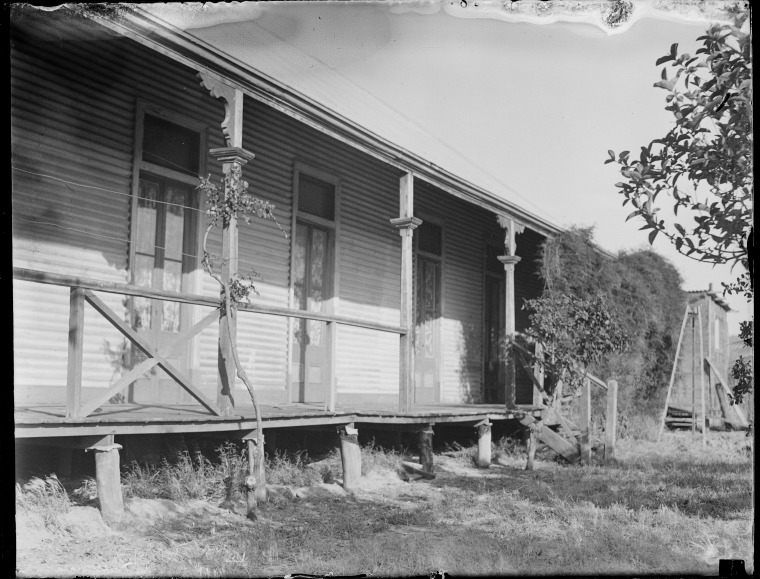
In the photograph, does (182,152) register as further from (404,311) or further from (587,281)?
(587,281)

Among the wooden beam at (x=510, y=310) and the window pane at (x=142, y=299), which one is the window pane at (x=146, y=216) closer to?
the window pane at (x=142, y=299)

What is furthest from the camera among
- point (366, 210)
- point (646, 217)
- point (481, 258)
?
point (481, 258)

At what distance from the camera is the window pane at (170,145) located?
9.08 metres

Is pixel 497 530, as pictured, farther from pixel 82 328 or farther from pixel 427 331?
pixel 427 331

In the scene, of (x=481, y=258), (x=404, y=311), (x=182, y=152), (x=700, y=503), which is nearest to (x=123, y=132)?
(x=182, y=152)

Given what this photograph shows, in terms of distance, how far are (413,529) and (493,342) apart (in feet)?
31.2

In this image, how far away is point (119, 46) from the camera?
337 inches

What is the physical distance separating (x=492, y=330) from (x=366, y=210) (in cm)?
501

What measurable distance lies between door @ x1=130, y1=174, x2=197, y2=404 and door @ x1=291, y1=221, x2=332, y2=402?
198cm

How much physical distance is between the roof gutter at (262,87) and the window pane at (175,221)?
1.63 metres

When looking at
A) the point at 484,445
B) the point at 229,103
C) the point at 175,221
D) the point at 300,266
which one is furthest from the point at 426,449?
the point at 229,103

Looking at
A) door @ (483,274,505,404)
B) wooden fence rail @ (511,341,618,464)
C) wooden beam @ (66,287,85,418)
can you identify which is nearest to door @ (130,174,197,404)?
wooden beam @ (66,287,85,418)

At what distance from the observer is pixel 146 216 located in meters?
9.09

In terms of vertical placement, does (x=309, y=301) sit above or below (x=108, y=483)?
above
